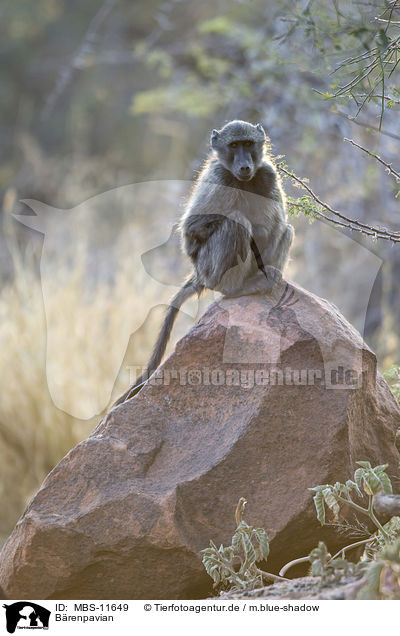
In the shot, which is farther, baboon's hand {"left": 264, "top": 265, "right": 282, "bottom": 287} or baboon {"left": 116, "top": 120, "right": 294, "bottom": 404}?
baboon {"left": 116, "top": 120, "right": 294, "bottom": 404}

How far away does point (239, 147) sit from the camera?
397cm

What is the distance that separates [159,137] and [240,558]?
50.6 ft

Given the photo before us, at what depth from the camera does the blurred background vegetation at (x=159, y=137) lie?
4747 mm

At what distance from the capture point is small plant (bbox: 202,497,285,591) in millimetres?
2670

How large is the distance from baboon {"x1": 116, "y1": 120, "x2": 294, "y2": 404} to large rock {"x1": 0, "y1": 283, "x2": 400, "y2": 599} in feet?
1.64

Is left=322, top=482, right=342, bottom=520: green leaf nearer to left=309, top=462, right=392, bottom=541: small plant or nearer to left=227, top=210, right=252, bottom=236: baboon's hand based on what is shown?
left=309, top=462, right=392, bottom=541: small plant

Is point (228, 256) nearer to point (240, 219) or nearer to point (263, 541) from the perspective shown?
point (240, 219)

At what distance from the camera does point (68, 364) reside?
5.74m

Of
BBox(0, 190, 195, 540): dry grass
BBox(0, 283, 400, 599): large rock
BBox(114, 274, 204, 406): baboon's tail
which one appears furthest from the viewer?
BBox(0, 190, 195, 540): dry grass
